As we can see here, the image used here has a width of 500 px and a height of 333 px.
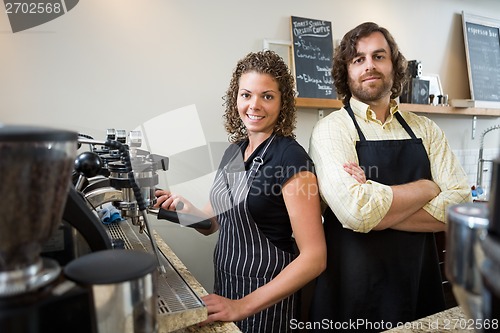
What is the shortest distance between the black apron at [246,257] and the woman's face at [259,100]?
0.27ft

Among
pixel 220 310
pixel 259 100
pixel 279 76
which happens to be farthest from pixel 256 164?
pixel 220 310

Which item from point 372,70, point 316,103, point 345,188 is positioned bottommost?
point 345,188

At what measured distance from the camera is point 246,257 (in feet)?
4.15

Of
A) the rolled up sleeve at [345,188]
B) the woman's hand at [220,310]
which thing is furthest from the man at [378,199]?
the woman's hand at [220,310]

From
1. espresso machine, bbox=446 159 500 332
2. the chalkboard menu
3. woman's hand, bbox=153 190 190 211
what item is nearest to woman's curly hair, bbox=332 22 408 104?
the chalkboard menu

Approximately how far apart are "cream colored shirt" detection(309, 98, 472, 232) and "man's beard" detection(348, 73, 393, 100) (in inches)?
1.6

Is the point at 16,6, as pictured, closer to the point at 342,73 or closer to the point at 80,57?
the point at 80,57

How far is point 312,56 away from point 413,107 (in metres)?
0.93

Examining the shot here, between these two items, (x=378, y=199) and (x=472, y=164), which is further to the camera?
(x=472, y=164)

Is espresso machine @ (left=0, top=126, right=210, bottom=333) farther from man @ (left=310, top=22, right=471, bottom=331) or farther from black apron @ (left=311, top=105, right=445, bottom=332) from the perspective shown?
black apron @ (left=311, top=105, right=445, bottom=332)

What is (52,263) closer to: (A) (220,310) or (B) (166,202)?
(A) (220,310)

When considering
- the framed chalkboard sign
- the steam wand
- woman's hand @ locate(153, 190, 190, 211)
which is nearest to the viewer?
the steam wand

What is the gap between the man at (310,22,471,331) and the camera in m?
1.28

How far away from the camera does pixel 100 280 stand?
43 cm
